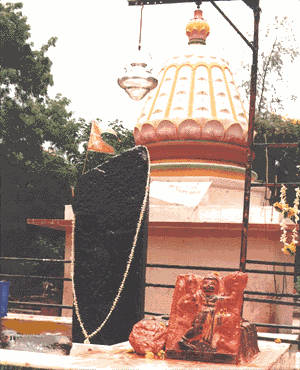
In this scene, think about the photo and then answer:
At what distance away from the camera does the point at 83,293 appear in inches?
260

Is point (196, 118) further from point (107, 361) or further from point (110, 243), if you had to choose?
point (107, 361)

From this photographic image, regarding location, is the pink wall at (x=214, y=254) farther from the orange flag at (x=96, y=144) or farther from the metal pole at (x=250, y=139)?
the metal pole at (x=250, y=139)

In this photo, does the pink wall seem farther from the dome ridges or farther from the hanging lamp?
the hanging lamp

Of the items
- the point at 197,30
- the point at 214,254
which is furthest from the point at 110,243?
Answer: the point at 197,30

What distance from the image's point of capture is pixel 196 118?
12.2 m

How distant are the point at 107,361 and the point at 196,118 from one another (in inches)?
314

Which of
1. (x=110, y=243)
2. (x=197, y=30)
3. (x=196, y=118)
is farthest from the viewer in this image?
(x=197, y=30)

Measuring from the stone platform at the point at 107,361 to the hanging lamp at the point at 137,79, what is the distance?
2.51 m

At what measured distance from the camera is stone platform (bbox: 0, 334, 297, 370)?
445cm

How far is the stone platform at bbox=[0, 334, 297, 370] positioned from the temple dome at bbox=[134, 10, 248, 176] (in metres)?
6.97

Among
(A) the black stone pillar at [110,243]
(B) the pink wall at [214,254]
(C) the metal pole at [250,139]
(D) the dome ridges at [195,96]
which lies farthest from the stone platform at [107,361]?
(D) the dome ridges at [195,96]

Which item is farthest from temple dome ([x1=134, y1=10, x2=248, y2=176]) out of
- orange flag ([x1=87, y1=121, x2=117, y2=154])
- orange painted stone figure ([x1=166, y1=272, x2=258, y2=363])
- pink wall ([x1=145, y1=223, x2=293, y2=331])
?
orange painted stone figure ([x1=166, y1=272, x2=258, y2=363])

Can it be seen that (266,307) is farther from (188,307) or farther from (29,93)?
(29,93)

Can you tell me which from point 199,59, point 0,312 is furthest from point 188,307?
point 199,59
